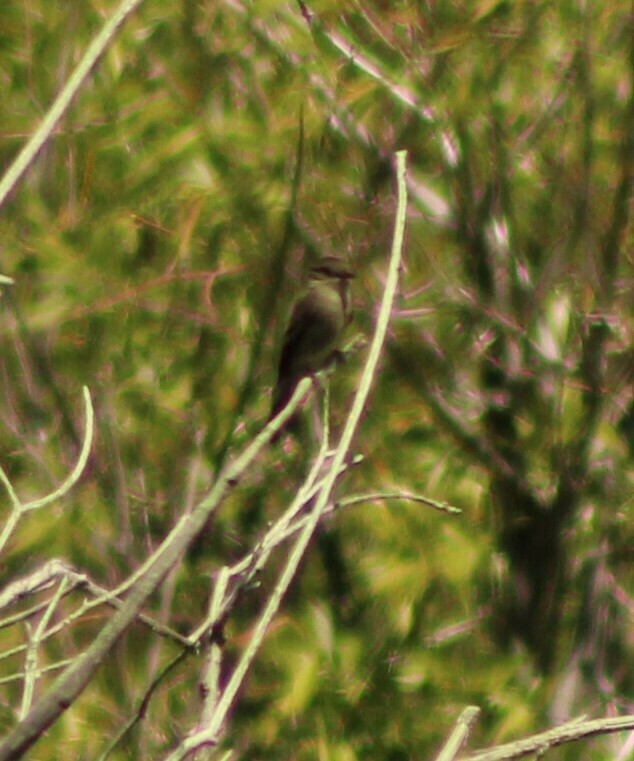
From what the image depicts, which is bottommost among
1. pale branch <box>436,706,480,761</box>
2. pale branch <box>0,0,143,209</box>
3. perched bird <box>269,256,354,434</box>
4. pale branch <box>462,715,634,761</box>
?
perched bird <box>269,256,354,434</box>

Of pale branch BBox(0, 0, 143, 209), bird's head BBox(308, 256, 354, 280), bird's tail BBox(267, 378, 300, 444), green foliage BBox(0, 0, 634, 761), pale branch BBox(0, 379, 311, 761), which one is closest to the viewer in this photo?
pale branch BBox(0, 379, 311, 761)

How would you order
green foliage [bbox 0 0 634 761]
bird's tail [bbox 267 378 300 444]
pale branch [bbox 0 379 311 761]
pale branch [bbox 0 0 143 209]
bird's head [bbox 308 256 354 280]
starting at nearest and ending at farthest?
1. pale branch [bbox 0 379 311 761]
2. pale branch [bbox 0 0 143 209]
3. green foliage [bbox 0 0 634 761]
4. bird's head [bbox 308 256 354 280]
5. bird's tail [bbox 267 378 300 444]

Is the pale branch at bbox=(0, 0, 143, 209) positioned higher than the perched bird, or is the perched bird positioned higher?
the pale branch at bbox=(0, 0, 143, 209)

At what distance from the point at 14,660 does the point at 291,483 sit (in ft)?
3.34

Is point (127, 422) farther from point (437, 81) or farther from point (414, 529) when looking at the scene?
point (437, 81)

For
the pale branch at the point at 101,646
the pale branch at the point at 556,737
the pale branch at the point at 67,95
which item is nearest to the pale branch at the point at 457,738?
the pale branch at the point at 556,737

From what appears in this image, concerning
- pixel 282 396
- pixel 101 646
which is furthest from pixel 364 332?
pixel 101 646

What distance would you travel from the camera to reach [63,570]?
1.73 metres

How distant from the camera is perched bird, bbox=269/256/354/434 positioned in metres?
4.84

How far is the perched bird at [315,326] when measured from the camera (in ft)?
15.9

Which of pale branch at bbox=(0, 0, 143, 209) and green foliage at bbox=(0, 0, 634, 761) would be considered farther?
green foliage at bbox=(0, 0, 634, 761)

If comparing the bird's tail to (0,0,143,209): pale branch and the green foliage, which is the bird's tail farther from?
(0,0,143,209): pale branch

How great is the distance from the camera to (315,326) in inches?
218

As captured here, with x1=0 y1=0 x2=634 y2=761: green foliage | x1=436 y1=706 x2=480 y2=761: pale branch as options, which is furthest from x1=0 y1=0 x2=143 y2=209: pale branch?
x1=0 y1=0 x2=634 y2=761: green foliage
